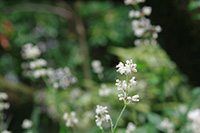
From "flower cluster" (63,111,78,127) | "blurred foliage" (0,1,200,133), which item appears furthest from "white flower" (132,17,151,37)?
"blurred foliage" (0,1,200,133)

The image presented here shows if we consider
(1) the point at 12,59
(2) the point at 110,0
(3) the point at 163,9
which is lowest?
(3) the point at 163,9

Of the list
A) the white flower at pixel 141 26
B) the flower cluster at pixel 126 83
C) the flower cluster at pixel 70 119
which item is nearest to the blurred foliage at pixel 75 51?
the white flower at pixel 141 26

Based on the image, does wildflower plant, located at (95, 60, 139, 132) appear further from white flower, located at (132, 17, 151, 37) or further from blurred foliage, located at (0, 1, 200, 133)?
blurred foliage, located at (0, 1, 200, 133)

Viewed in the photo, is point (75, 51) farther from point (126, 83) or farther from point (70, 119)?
point (126, 83)

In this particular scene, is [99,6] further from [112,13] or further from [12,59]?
[12,59]

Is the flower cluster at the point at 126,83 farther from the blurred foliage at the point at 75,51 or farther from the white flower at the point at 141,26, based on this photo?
the blurred foliage at the point at 75,51

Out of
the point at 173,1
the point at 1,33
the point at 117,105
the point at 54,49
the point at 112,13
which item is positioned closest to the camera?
the point at 173,1

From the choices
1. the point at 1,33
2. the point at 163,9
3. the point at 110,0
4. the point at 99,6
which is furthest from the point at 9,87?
the point at 110,0

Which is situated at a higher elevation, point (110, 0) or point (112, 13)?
point (110, 0)

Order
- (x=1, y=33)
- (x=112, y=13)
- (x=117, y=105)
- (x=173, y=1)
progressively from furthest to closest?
1. (x=112, y=13)
2. (x=117, y=105)
3. (x=1, y=33)
4. (x=173, y=1)

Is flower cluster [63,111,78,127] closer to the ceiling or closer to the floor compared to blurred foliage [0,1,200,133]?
closer to the floor

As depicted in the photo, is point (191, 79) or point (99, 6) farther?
point (99, 6)
